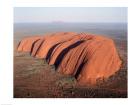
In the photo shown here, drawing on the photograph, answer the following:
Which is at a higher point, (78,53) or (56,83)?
(78,53)

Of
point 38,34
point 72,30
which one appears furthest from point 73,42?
point 38,34

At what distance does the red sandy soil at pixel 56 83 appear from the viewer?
12.0ft

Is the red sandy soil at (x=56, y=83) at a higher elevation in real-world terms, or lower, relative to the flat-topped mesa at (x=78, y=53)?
lower

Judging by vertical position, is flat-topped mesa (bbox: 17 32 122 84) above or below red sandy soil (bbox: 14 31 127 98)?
above

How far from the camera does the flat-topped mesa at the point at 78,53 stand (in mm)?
3650

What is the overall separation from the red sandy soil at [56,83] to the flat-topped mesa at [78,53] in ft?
0.18

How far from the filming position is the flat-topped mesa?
3.65 meters

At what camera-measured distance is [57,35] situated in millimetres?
3691

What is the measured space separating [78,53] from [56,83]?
0.41 metres

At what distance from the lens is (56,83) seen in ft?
12.0

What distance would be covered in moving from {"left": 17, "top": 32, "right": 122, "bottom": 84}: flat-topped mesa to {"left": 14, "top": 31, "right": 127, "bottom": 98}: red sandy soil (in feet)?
0.18
